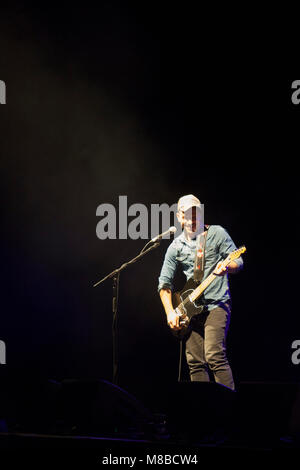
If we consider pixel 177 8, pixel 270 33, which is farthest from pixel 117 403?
pixel 177 8

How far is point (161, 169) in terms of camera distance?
16.3 feet

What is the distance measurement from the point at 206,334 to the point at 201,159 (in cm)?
195

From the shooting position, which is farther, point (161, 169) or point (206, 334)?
point (161, 169)

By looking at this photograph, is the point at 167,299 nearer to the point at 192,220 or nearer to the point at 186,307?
the point at 186,307

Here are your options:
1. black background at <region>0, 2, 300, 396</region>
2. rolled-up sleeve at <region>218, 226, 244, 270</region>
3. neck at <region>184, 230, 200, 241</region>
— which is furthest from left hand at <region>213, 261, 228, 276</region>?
black background at <region>0, 2, 300, 396</region>

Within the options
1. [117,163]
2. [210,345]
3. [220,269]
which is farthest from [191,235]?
[117,163]

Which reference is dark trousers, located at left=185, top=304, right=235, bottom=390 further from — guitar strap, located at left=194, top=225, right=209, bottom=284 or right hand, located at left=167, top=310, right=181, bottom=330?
guitar strap, located at left=194, top=225, right=209, bottom=284

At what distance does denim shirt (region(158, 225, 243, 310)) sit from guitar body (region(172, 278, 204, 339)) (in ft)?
0.24

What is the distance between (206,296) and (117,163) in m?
2.07

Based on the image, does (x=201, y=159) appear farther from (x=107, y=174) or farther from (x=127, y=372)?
(x=127, y=372)

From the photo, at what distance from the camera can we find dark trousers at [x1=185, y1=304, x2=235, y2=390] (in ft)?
11.3

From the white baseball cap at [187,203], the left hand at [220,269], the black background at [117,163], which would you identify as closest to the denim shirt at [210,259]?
the left hand at [220,269]

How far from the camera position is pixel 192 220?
12.9 feet
